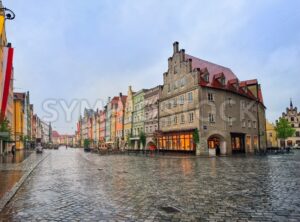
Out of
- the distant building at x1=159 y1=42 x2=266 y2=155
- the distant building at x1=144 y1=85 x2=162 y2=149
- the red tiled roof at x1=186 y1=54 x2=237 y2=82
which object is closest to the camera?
the distant building at x1=159 y1=42 x2=266 y2=155

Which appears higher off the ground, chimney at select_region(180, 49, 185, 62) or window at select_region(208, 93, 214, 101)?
chimney at select_region(180, 49, 185, 62)

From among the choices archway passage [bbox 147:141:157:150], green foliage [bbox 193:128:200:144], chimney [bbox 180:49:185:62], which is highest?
chimney [bbox 180:49:185:62]

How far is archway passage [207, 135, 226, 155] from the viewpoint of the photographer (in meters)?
44.1

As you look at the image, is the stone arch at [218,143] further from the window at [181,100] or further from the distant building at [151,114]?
the distant building at [151,114]

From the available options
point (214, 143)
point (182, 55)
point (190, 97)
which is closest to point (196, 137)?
point (214, 143)

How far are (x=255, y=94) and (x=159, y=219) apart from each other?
51122 mm

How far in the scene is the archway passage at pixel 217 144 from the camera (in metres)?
44.1

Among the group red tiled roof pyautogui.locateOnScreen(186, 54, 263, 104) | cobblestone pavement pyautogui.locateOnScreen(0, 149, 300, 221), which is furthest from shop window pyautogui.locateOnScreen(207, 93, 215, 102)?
cobblestone pavement pyautogui.locateOnScreen(0, 149, 300, 221)

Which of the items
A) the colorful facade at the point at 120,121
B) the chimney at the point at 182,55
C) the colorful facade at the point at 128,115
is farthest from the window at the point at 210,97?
the colorful facade at the point at 120,121

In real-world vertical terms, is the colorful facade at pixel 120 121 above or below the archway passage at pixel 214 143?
above

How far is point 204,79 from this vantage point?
43312mm

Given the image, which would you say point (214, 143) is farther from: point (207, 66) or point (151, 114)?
point (151, 114)

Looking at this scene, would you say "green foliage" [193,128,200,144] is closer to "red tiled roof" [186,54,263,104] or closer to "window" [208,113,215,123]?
"window" [208,113,215,123]

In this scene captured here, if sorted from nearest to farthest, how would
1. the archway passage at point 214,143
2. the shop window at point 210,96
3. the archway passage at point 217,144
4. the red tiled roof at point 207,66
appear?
the shop window at point 210,96 < the archway passage at point 217,144 < the archway passage at point 214,143 < the red tiled roof at point 207,66
